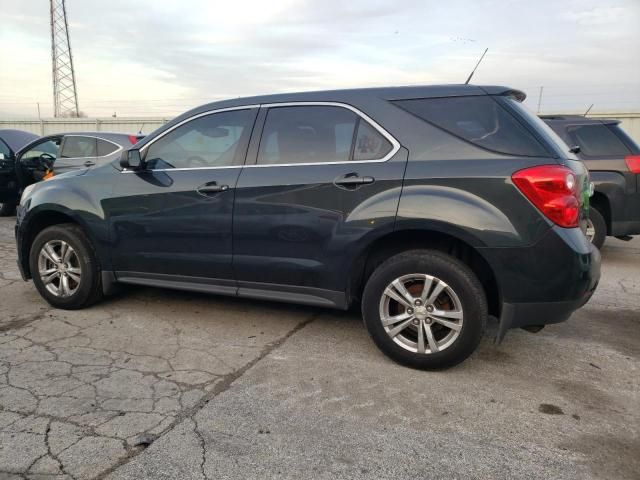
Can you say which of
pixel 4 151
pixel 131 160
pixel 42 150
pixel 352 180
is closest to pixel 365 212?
pixel 352 180

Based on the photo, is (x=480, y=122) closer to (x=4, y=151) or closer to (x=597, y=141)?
(x=597, y=141)

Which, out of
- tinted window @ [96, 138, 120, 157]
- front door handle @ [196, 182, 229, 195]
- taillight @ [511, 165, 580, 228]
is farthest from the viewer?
tinted window @ [96, 138, 120, 157]

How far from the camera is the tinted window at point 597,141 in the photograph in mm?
6484

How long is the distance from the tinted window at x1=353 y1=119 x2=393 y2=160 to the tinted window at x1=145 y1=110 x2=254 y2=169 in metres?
0.89

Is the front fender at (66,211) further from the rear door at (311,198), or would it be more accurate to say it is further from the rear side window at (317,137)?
the rear side window at (317,137)

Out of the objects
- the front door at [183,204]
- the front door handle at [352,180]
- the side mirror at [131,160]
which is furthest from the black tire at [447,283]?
the side mirror at [131,160]

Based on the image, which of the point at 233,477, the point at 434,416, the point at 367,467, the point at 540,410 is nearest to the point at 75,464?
the point at 233,477

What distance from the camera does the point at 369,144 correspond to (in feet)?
11.3

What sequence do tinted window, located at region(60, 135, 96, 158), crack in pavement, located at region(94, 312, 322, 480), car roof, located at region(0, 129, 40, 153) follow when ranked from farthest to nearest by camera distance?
car roof, located at region(0, 129, 40, 153)
tinted window, located at region(60, 135, 96, 158)
crack in pavement, located at region(94, 312, 322, 480)

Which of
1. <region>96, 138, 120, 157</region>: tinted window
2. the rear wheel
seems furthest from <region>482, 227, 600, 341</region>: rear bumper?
<region>96, 138, 120, 157</region>: tinted window

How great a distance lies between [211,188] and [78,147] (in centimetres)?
600

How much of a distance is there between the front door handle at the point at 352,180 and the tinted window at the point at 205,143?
86 cm

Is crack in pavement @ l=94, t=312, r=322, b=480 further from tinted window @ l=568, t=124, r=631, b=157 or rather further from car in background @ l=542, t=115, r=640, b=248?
tinted window @ l=568, t=124, r=631, b=157

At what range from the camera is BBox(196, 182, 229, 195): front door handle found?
3.80 metres
